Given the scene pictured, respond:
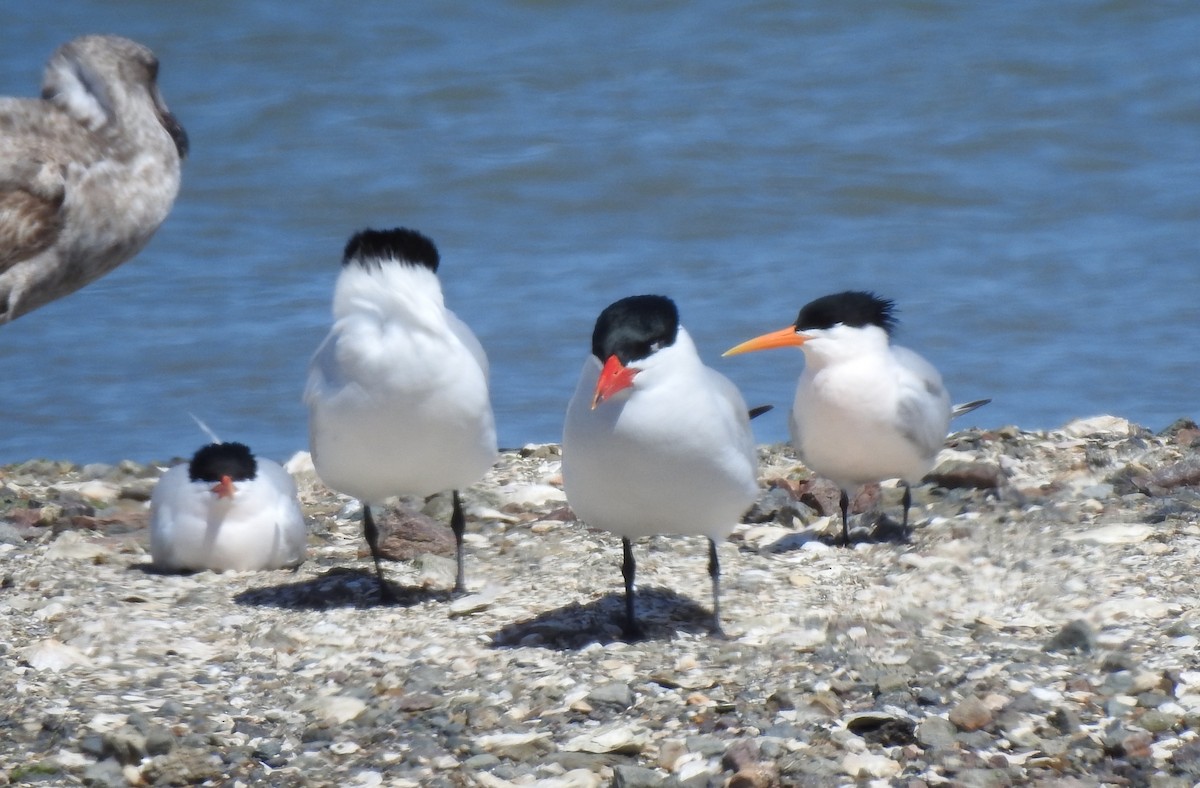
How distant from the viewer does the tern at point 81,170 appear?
17.7ft

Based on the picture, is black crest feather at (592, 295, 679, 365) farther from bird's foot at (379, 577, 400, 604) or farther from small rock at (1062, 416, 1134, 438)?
small rock at (1062, 416, 1134, 438)

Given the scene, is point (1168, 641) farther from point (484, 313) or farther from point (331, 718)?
point (484, 313)

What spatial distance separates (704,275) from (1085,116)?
3952 millimetres

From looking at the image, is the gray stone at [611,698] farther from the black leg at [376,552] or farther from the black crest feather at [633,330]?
the black leg at [376,552]

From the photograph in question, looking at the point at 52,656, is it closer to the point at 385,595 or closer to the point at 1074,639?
the point at 385,595

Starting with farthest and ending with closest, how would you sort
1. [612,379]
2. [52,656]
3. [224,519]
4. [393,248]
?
[224,519], [393,248], [52,656], [612,379]

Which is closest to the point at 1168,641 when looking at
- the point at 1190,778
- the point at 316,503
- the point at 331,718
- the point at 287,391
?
the point at 1190,778

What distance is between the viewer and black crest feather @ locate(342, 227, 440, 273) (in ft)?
15.7

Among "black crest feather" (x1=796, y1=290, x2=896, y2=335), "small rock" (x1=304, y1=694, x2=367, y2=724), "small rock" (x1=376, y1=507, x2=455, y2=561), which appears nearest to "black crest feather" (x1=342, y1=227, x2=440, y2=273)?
"small rock" (x1=376, y1=507, x2=455, y2=561)

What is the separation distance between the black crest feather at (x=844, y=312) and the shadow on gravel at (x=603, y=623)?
1244 millimetres

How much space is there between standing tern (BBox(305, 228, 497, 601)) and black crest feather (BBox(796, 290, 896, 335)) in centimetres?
140

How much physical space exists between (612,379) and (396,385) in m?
0.73

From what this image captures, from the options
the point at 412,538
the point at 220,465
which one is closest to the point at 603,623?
the point at 412,538

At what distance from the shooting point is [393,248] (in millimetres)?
4797
